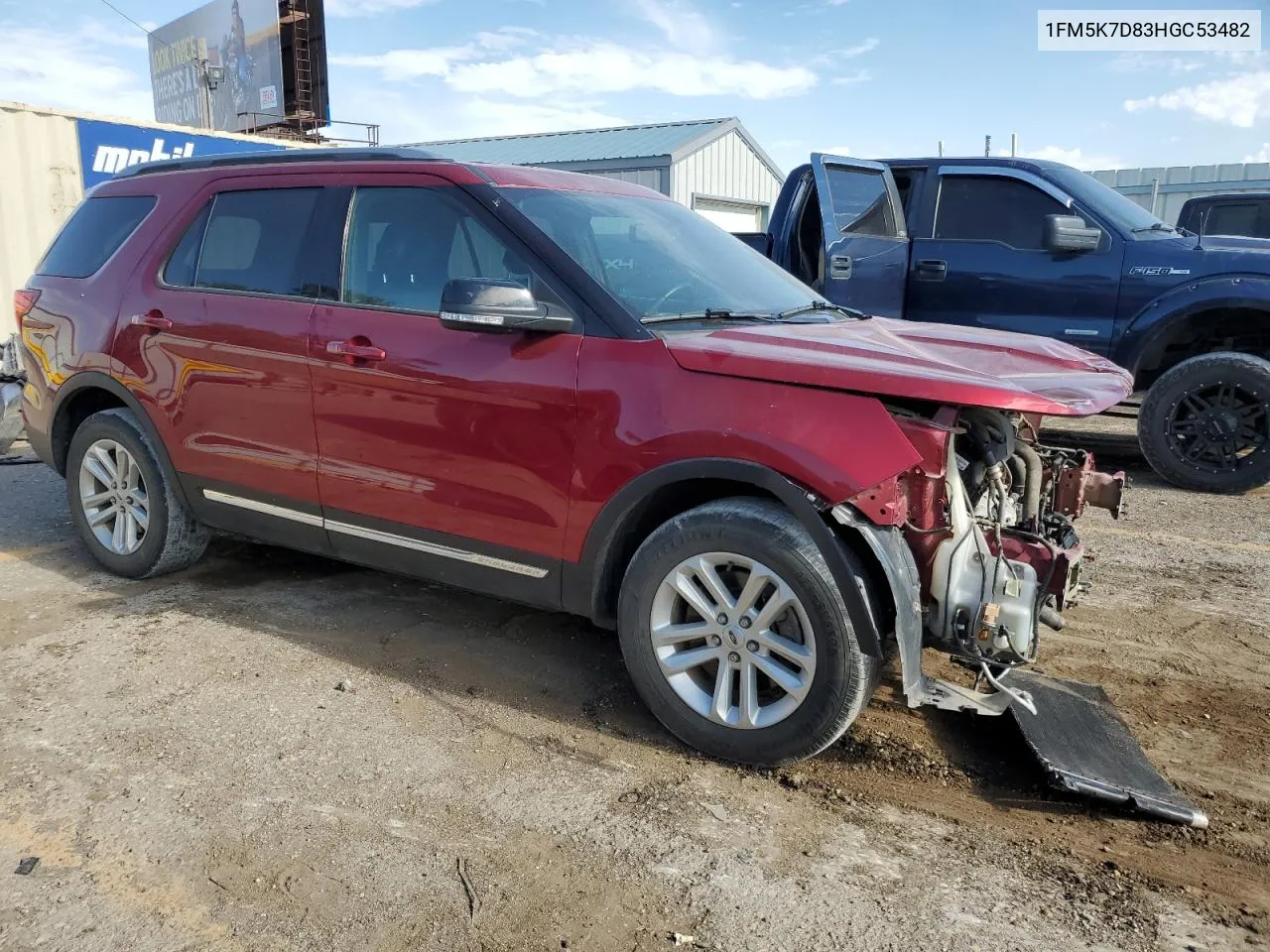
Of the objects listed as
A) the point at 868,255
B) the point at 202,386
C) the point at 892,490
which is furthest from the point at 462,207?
the point at 868,255

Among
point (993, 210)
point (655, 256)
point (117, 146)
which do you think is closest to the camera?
point (655, 256)

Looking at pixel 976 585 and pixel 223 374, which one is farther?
pixel 223 374

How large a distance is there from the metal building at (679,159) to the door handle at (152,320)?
51.6ft

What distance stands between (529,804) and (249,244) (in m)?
2.67

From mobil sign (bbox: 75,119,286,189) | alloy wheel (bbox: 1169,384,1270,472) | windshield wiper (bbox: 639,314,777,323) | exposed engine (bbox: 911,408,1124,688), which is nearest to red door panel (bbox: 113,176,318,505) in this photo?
windshield wiper (bbox: 639,314,777,323)

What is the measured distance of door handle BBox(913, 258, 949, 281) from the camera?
729cm

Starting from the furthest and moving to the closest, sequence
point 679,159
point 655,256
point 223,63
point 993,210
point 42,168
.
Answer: point 223,63 < point 679,159 < point 42,168 < point 993,210 < point 655,256

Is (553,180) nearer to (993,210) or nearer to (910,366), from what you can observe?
(910,366)

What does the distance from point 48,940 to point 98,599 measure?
2470 mm

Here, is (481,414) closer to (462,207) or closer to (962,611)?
(462,207)

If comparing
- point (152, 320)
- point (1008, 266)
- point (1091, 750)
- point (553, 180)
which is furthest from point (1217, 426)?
point (152, 320)

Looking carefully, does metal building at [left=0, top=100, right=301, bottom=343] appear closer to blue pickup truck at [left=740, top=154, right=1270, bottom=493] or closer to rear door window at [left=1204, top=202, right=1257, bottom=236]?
blue pickup truck at [left=740, top=154, right=1270, bottom=493]

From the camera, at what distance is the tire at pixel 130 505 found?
446 cm

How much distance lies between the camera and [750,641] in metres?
2.95
